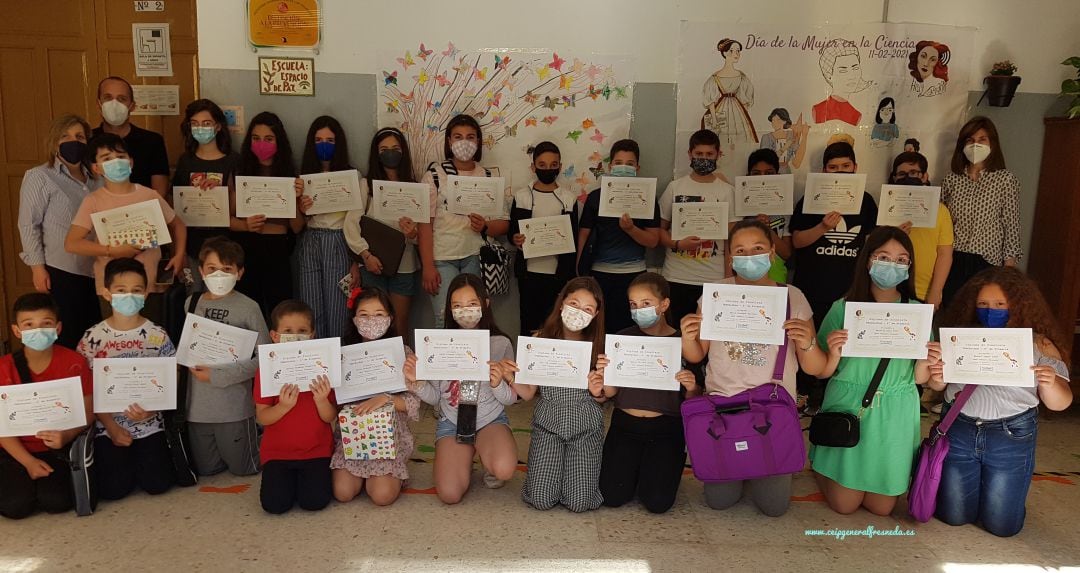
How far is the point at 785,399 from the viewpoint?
128 inches

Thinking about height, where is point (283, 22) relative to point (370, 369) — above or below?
above

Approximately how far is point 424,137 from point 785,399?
281 cm

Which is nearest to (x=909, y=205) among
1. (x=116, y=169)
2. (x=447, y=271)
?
(x=447, y=271)

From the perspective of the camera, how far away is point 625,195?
4.63 m

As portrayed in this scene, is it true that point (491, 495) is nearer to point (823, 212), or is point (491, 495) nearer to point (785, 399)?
point (785, 399)

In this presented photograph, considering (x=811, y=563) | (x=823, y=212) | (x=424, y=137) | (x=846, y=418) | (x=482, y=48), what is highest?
(x=482, y=48)

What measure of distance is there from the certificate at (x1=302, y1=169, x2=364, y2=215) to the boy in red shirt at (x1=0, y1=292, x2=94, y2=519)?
62.2 inches

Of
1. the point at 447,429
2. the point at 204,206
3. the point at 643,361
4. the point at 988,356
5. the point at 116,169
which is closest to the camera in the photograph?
the point at 988,356

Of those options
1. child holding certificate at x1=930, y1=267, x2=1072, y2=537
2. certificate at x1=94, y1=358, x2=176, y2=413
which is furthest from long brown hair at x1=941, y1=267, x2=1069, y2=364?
certificate at x1=94, y1=358, x2=176, y2=413

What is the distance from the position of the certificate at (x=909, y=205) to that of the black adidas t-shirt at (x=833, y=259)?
0.15m

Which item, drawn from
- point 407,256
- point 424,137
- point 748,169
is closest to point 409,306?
point 407,256

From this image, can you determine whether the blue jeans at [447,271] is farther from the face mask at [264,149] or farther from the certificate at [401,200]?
the face mask at [264,149]

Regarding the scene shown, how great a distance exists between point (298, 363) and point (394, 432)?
513mm

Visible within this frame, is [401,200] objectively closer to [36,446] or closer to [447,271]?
[447,271]
